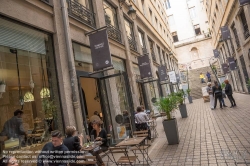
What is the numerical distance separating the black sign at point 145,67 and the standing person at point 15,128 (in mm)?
9024

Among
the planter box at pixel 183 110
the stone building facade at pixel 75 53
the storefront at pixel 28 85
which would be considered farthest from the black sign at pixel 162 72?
the storefront at pixel 28 85

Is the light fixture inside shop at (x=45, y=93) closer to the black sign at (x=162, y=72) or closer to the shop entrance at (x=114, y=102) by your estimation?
the shop entrance at (x=114, y=102)

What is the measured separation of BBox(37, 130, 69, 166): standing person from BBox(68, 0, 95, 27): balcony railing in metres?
5.65

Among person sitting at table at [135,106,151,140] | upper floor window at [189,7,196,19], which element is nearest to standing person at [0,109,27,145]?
person sitting at table at [135,106,151,140]

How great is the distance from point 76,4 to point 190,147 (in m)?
6.89

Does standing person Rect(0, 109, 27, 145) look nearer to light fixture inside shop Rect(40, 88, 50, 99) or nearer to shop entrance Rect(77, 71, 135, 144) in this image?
light fixture inside shop Rect(40, 88, 50, 99)

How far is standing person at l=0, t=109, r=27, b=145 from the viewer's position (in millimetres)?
5413

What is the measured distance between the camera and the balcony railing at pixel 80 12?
827cm

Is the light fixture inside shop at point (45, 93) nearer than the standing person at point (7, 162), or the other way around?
the standing person at point (7, 162)

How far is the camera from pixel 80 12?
888cm

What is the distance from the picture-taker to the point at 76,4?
8.61m

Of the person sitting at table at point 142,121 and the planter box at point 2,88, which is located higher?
the planter box at point 2,88

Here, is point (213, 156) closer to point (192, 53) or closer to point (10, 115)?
point (10, 115)

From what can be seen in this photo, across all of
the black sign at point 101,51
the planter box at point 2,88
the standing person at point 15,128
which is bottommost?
the standing person at point 15,128
